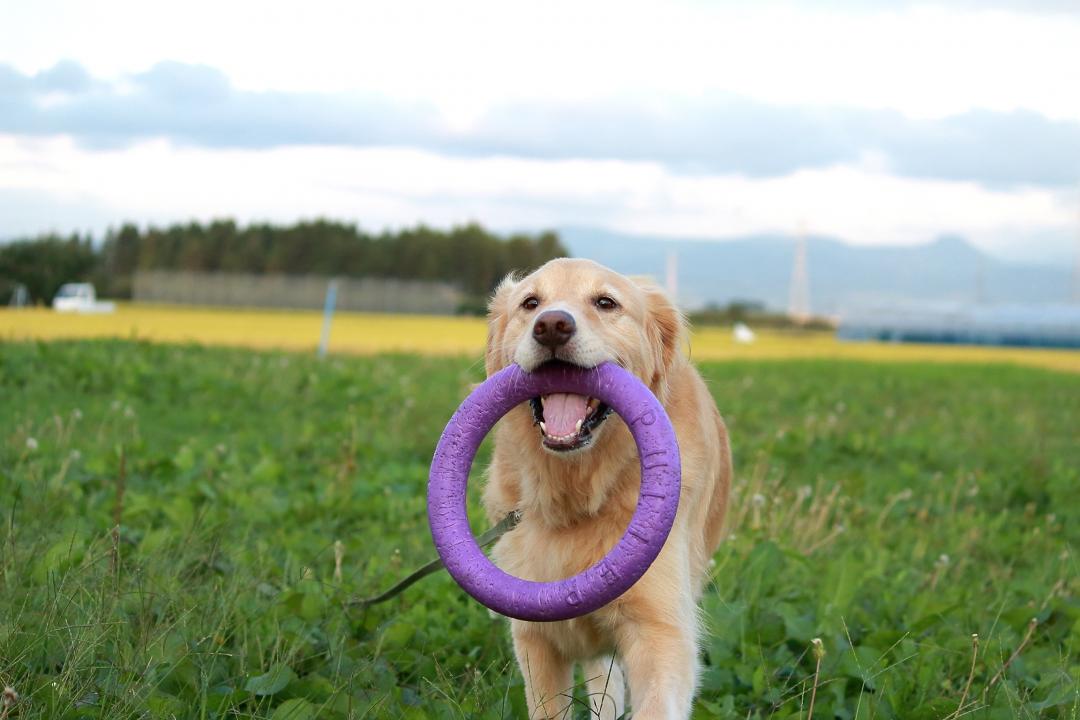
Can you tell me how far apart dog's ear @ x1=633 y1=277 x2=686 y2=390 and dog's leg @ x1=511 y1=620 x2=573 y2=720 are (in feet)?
3.63

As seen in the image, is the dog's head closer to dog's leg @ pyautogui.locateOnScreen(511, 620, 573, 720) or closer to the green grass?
dog's leg @ pyautogui.locateOnScreen(511, 620, 573, 720)

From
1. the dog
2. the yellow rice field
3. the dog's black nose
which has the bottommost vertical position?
the yellow rice field

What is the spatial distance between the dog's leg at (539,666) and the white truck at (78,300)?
60.0 feet

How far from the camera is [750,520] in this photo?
22.3 ft

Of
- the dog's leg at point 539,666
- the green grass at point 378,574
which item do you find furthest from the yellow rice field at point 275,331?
the dog's leg at point 539,666

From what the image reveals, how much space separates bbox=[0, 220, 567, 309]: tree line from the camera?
132 feet

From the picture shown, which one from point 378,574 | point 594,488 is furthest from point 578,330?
point 378,574

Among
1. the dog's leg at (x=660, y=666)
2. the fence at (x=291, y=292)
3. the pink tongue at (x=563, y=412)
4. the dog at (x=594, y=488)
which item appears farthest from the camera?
the fence at (x=291, y=292)

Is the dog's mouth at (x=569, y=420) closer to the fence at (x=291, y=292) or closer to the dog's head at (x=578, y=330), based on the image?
the dog's head at (x=578, y=330)

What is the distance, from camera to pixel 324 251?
5225 cm

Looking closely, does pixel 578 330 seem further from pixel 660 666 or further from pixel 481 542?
pixel 660 666

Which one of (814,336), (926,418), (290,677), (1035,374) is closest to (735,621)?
(290,677)

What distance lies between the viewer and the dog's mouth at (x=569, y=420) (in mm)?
3654

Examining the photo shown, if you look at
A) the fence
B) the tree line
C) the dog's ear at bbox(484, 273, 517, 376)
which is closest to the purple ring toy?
the dog's ear at bbox(484, 273, 517, 376)
